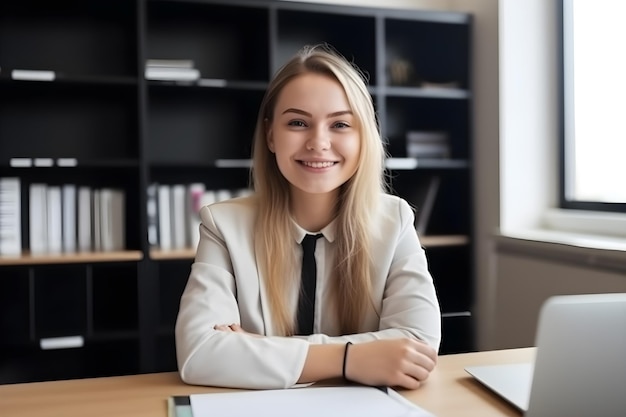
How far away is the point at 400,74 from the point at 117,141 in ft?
4.66

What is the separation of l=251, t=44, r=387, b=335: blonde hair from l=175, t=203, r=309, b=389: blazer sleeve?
13cm

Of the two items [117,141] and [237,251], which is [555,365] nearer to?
[237,251]

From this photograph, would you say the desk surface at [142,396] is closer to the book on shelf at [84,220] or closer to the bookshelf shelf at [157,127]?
the bookshelf shelf at [157,127]

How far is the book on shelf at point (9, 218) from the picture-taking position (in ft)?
9.02

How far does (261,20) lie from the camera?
10.1 ft

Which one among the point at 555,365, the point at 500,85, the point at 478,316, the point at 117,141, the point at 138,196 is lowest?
the point at 478,316

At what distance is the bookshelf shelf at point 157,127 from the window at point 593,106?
46 cm

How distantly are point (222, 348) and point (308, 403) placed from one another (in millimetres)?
242

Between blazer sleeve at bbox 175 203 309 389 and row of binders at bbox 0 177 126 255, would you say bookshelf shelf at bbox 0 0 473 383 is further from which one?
blazer sleeve at bbox 175 203 309 389

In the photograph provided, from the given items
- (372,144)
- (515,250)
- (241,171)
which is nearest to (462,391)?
(372,144)

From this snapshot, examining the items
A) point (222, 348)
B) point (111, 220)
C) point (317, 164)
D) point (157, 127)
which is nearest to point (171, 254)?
point (111, 220)

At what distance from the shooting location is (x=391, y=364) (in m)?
1.14

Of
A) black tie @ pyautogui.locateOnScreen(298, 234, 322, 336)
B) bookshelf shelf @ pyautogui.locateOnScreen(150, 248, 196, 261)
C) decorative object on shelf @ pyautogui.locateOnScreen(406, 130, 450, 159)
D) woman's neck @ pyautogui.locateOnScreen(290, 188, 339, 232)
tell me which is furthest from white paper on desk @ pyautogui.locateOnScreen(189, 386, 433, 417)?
decorative object on shelf @ pyautogui.locateOnScreen(406, 130, 450, 159)

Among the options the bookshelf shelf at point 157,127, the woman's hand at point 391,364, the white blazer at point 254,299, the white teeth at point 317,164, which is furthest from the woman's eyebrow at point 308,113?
the bookshelf shelf at point 157,127
